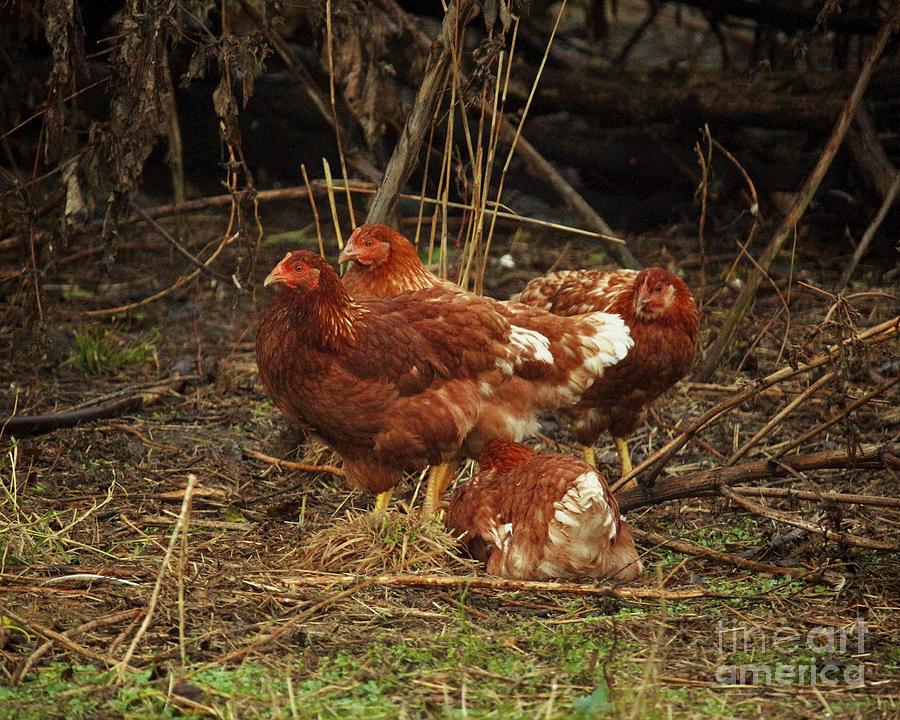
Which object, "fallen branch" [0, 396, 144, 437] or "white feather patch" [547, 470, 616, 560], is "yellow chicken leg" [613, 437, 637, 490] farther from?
"fallen branch" [0, 396, 144, 437]

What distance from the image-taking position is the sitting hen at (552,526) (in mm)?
3527

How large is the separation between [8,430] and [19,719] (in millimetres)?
2377

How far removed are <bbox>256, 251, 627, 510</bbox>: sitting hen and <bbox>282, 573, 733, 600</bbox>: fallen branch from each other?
0.63 m

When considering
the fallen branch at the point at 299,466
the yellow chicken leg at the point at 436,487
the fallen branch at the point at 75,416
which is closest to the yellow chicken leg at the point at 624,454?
the yellow chicken leg at the point at 436,487

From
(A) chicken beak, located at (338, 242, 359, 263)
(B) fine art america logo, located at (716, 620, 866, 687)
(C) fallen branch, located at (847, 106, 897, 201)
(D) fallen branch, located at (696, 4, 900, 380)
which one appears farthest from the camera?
(C) fallen branch, located at (847, 106, 897, 201)

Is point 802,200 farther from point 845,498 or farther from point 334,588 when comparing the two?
point 334,588

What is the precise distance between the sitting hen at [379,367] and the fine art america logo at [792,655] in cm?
133

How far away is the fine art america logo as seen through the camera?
9.45 feet

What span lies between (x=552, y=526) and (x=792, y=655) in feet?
2.79

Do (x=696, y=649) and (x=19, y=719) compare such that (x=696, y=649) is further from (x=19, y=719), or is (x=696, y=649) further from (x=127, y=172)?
(x=127, y=172)

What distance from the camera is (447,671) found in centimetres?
288

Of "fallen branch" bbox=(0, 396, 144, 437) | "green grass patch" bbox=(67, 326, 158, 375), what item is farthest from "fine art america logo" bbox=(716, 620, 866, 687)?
"green grass patch" bbox=(67, 326, 158, 375)

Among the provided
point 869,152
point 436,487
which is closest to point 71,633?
point 436,487

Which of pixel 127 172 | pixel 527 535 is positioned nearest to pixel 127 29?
pixel 127 172
